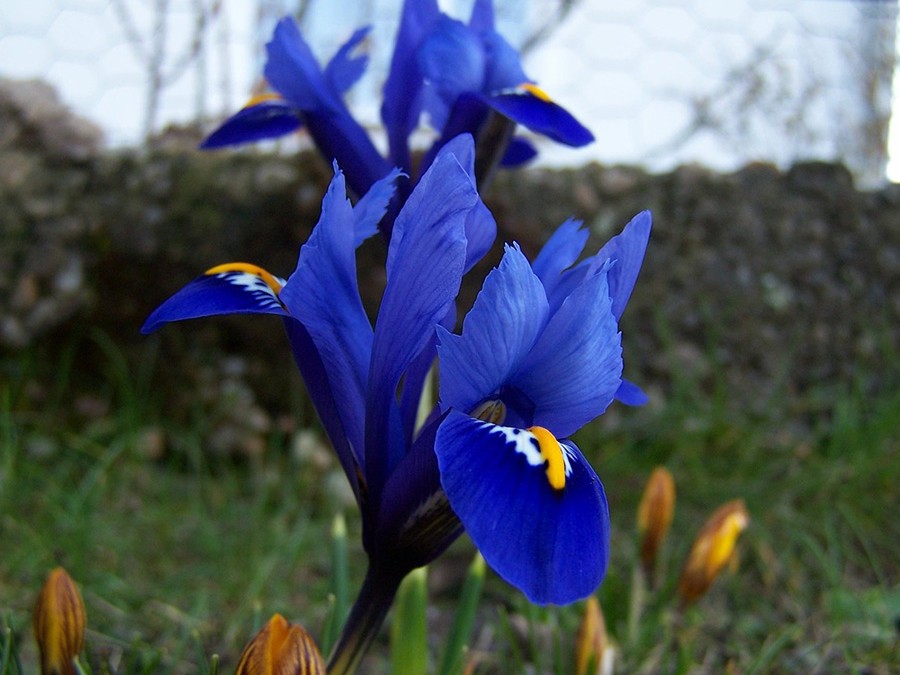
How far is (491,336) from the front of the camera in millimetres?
513

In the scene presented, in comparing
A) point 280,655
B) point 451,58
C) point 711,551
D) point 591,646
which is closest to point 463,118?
point 451,58

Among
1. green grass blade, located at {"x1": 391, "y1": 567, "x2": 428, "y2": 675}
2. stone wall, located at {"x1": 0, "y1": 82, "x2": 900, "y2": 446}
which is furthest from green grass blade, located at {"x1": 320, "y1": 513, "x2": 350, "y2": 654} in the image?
stone wall, located at {"x1": 0, "y1": 82, "x2": 900, "y2": 446}

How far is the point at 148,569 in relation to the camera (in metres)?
1.53

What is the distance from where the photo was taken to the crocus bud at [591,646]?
92 centimetres

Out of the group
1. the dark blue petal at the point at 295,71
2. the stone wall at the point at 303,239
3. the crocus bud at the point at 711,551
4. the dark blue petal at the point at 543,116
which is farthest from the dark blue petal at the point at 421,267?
the stone wall at the point at 303,239

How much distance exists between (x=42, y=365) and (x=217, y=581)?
93cm

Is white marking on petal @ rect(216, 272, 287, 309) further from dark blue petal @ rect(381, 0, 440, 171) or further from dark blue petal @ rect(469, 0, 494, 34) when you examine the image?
dark blue petal @ rect(469, 0, 494, 34)

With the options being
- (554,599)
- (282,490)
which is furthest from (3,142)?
(554,599)

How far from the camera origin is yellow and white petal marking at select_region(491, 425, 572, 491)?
18.3 inches

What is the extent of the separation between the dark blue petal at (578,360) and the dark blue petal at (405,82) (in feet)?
1.23

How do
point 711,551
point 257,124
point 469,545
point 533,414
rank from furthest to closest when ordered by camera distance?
point 469,545 < point 711,551 < point 257,124 < point 533,414

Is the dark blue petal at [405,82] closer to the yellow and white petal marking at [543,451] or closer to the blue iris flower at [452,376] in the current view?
the blue iris flower at [452,376]

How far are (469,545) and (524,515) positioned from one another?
4.04 feet

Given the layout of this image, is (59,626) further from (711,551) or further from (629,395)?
(711,551)
